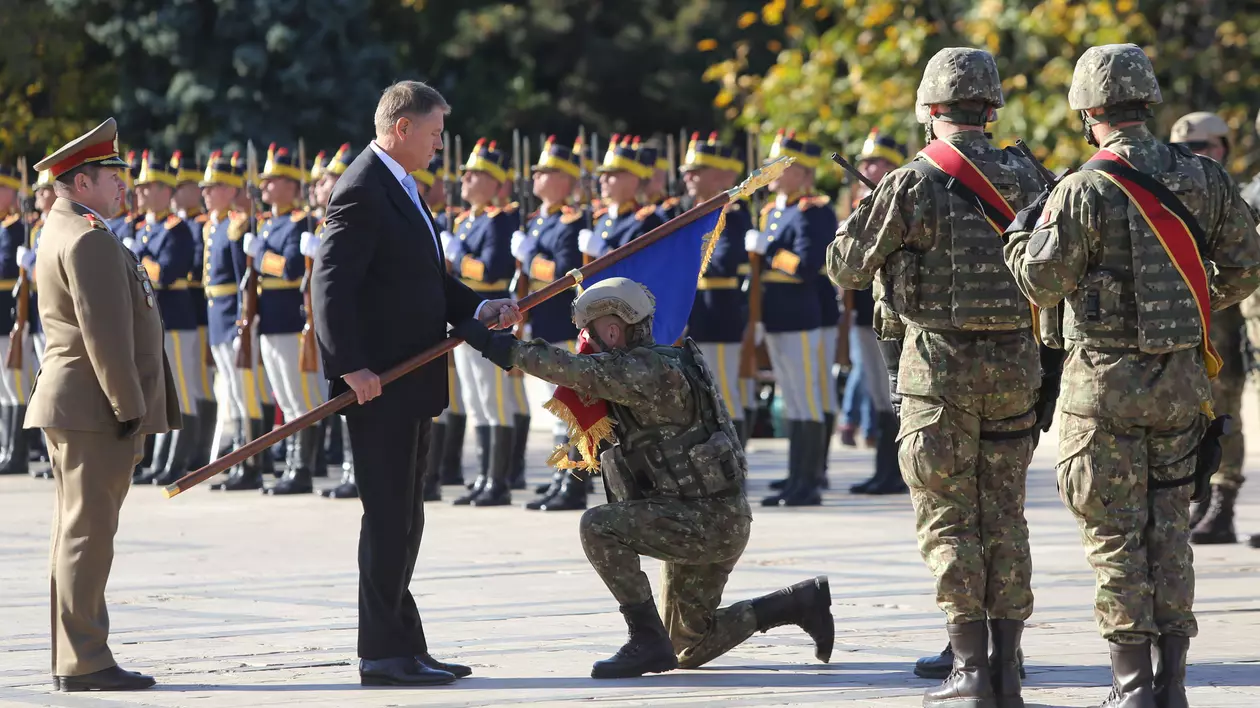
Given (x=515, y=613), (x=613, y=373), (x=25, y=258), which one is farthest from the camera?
(x=25, y=258)

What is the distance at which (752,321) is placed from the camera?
12.6 m

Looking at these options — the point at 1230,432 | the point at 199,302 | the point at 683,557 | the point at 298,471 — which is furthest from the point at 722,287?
the point at 683,557

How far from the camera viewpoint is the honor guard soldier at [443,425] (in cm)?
1311

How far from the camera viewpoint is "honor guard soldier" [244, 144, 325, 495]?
542 inches

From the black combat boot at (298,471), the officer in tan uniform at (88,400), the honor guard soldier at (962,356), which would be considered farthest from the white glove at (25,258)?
the honor guard soldier at (962,356)

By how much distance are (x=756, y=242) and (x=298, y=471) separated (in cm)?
351

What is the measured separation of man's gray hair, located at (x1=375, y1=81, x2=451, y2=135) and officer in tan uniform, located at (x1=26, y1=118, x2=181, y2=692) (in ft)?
3.18

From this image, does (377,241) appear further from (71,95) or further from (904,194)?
(71,95)

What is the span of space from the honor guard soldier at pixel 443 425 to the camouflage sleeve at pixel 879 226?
654 cm

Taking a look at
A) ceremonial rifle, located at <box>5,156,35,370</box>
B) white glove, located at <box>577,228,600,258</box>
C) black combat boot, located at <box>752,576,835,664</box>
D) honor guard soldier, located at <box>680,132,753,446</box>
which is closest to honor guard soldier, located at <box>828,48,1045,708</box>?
black combat boot, located at <box>752,576,835,664</box>

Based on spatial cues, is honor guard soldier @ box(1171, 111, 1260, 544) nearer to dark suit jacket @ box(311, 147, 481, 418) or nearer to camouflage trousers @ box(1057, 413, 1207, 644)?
camouflage trousers @ box(1057, 413, 1207, 644)

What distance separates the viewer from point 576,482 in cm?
1241

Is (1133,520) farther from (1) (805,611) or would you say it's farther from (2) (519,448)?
(2) (519,448)

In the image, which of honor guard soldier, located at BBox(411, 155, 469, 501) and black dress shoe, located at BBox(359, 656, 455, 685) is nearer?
black dress shoe, located at BBox(359, 656, 455, 685)
